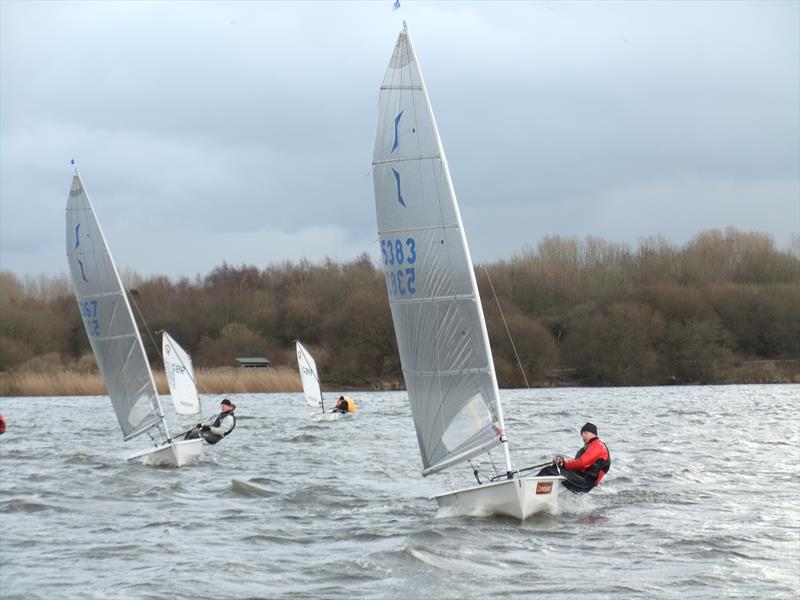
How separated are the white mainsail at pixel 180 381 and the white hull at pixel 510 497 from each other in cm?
1782

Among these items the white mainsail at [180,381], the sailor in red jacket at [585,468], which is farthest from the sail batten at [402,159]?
the white mainsail at [180,381]

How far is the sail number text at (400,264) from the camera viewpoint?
551 inches

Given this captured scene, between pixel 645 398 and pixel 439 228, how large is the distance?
32944mm

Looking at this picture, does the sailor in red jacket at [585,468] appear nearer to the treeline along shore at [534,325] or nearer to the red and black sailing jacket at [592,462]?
the red and black sailing jacket at [592,462]

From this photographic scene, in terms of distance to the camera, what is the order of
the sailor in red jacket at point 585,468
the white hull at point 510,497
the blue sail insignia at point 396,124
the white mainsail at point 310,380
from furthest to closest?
the white mainsail at point 310,380
the sailor in red jacket at point 585,468
the blue sail insignia at point 396,124
the white hull at point 510,497

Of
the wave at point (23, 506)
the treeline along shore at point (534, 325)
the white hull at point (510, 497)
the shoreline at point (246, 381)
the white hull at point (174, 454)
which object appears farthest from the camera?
the treeline along shore at point (534, 325)

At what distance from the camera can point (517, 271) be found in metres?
69.1

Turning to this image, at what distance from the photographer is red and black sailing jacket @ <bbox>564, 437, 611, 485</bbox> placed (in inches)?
562

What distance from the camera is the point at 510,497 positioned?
13.1 meters

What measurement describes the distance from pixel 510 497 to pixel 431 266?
9.69ft

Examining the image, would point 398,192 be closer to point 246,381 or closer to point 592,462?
point 592,462

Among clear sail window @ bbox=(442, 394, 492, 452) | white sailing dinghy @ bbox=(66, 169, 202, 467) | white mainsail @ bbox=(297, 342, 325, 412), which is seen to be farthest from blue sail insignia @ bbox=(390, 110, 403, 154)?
white mainsail @ bbox=(297, 342, 325, 412)

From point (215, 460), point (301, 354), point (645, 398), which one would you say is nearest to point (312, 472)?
point (215, 460)

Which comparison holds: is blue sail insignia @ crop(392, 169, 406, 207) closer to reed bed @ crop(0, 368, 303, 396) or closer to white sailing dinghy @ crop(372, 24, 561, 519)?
white sailing dinghy @ crop(372, 24, 561, 519)
